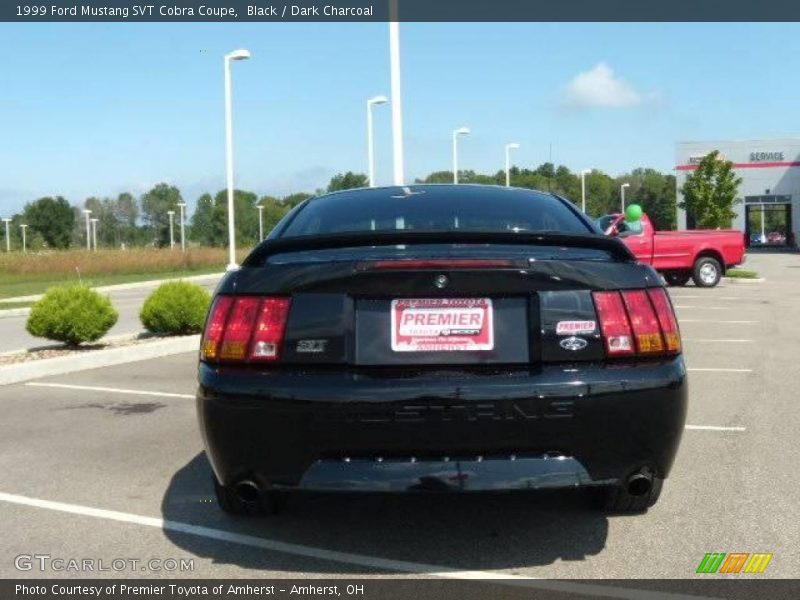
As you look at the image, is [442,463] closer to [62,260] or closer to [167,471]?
[167,471]

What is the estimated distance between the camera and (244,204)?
3890 inches

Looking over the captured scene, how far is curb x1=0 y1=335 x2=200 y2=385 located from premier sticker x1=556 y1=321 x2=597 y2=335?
6751 millimetres

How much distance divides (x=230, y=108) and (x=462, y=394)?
1028 inches

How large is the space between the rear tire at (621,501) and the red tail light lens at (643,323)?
2.78 ft

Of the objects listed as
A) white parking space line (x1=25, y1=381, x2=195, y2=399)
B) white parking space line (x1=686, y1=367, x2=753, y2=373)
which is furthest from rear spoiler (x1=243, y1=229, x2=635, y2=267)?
white parking space line (x1=686, y1=367, x2=753, y2=373)

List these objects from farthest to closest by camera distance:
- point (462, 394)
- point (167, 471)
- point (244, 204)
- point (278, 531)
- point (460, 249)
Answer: point (244, 204), point (167, 471), point (278, 531), point (460, 249), point (462, 394)

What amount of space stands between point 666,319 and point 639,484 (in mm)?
654

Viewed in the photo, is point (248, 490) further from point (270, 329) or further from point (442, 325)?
point (442, 325)

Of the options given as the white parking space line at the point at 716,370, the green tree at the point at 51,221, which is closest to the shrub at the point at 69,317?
the white parking space line at the point at 716,370

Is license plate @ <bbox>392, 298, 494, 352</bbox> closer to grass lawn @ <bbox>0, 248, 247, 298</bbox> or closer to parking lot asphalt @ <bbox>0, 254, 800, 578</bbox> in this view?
parking lot asphalt @ <bbox>0, 254, 800, 578</bbox>

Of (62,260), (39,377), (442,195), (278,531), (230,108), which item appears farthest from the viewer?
(62,260)

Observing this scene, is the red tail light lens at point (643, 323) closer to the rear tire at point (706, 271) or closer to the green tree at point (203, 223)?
the rear tire at point (706, 271)

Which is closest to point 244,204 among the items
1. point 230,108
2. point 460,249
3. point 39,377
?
point 230,108

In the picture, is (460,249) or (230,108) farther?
(230,108)
